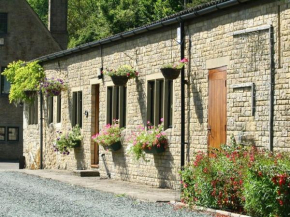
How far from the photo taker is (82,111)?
26.0 m

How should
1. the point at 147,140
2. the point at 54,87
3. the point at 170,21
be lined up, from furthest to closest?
the point at 54,87 < the point at 147,140 < the point at 170,21

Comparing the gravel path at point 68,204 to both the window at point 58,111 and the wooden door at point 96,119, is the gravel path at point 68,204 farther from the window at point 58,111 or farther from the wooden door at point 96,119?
the window at point 58,111

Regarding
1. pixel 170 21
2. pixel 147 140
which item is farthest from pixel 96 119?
pixel 170 21

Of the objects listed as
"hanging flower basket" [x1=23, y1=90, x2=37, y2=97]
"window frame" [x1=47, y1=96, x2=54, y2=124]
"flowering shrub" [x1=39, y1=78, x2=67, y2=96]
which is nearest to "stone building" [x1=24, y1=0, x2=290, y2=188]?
"flowering shrub" [x1=39, y1=78, x2=67, y2=96]

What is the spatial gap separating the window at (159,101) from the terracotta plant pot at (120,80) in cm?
90

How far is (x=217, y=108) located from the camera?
1703 centimetres

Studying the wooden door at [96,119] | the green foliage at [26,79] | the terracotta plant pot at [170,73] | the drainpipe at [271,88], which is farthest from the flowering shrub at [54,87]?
the drainpipe at [271,88]

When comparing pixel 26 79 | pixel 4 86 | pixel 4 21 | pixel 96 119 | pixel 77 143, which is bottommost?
pixel 77 143

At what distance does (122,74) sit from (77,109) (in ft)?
18.6

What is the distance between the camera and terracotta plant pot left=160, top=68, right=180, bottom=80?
18.4 m

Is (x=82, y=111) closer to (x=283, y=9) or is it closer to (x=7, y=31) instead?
(x=283, y=9)

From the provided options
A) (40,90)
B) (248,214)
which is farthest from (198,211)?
(40,90)

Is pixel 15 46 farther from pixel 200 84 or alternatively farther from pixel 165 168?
pixel 200 84

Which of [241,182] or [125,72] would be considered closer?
[241,182]
